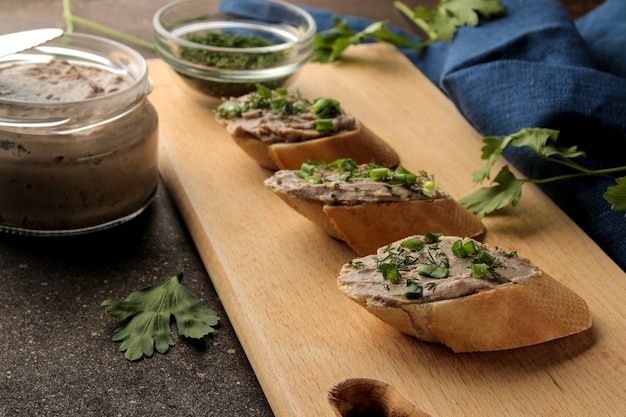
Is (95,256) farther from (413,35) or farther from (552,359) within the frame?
(413,35)

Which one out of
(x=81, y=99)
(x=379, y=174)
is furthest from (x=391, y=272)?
(x=81, y=99)

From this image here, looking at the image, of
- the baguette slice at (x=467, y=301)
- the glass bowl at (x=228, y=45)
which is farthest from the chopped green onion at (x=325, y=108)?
the baguette slice at (x=467, y=301)

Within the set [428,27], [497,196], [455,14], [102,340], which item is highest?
[455,14]

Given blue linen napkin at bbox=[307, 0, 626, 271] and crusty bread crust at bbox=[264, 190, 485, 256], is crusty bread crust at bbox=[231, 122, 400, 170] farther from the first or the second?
blue linen napkin at bbox=[307, 0, 626, 271]

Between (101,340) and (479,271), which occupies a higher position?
(479,271)

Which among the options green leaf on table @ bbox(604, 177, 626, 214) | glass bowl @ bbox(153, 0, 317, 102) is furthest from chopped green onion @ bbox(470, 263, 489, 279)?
glass bowl @ bbox(153, 0, 317, 102)

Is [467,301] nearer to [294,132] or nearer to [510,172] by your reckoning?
[510,172]

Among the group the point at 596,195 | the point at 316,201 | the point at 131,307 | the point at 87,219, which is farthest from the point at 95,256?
the point at 596,195

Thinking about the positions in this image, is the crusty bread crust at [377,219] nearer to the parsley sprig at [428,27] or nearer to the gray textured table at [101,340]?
the gray textured table at [101,340]
